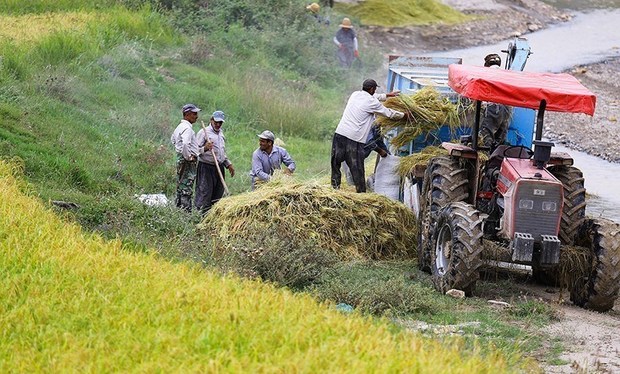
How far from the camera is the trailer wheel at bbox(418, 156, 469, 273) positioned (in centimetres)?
1308

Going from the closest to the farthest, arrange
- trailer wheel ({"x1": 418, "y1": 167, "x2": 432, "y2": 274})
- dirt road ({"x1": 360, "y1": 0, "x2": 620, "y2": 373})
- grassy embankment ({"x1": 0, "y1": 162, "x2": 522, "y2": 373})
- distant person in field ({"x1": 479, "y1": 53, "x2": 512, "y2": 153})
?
grassy embankment ({"x1": 0, "y1": 162, "x2": 522, "y2": 373}) → dirt road ({"x1": 360, "y1": 0, "x2": 620, "y2": 373}) → trailer wheel ({"x1": 418, "y1": 167, "x2": 432, "y2": 274}) → distant person in field ({"x1": 479, "y1": 53, "x2": 512, "y2": 153})

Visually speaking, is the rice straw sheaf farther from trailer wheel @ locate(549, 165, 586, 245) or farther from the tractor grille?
the tractor grille

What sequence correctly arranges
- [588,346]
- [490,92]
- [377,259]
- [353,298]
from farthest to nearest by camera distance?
1. [377,259]
2. [490,92]
3. [353,298]
4. [588,346]

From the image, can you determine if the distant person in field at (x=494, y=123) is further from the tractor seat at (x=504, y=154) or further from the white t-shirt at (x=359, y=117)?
the white t-shirt at (x=359, y=117)

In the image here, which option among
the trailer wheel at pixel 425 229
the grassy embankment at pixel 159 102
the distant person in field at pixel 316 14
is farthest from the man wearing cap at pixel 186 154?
the distant person in field at pixel 316 14

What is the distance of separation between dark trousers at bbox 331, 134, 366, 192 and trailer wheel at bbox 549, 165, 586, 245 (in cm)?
348

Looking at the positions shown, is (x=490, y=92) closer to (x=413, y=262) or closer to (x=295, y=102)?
(x=413, y=262)

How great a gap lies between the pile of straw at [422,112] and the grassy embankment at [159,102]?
7.08 ft

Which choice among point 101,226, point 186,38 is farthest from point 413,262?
point 186,38

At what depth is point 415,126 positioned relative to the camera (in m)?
15.2

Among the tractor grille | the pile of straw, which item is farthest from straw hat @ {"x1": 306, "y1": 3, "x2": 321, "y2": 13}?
the tractor grille

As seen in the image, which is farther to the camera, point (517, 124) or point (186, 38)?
→ point (186, 38)

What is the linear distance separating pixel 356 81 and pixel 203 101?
7.94 m

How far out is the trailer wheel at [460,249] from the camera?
11.9 m
